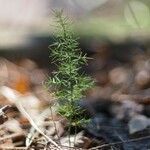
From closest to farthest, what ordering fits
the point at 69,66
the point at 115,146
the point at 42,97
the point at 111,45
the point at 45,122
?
1. the point at 69,66
2. the point at 115,146
3. the point at 45,122
4. the point at 42,97
5. the point at 111,45

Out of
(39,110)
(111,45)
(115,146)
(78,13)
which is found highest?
(78,13)

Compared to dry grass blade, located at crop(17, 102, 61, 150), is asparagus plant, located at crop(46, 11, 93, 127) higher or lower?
higher

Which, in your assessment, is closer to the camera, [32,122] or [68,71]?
[68,71]

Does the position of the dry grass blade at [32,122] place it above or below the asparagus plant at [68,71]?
below

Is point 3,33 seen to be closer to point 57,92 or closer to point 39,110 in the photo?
point 39,110

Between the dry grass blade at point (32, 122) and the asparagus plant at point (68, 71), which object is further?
the dry grass blade at point (32, 122)

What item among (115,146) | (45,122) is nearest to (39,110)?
(45,122)

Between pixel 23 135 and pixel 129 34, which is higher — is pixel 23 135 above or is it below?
below

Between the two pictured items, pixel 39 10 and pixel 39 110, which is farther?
pixel 39 10

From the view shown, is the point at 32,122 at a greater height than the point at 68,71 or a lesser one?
lesser

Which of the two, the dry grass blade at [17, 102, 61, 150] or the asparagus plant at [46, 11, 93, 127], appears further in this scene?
the dry grass blade at [17, 102, 61, 150]

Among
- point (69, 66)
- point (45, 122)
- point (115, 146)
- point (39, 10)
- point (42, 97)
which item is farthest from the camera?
point (39, 10)
